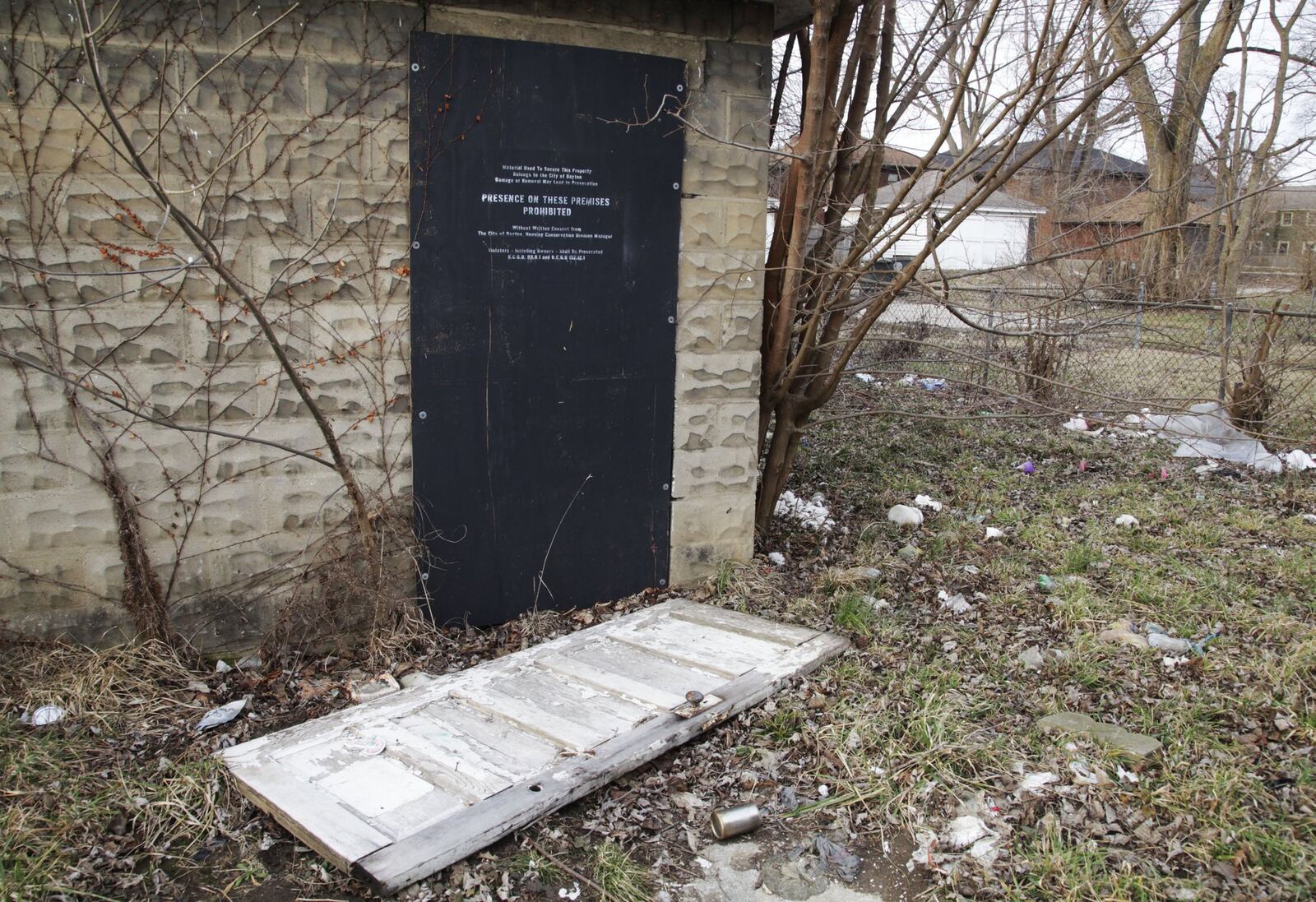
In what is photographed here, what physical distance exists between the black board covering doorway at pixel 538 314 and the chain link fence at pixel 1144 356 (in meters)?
2.64

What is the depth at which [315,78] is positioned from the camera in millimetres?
4148

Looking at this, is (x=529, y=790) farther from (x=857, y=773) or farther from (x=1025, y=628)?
(x=1025, y=628)

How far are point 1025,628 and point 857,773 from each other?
1.69m

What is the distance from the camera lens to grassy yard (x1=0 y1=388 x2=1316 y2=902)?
2.96 meters

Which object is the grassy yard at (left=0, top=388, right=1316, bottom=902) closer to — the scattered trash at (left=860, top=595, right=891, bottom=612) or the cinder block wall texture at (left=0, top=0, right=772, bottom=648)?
the scattered trash at (left=860, top=595, right=891, bottom=612)

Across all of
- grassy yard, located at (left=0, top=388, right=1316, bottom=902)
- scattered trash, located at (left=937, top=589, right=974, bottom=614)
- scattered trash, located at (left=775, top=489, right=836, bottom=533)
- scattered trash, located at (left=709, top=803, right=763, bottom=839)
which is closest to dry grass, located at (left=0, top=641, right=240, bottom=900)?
grassy yard, located at (left=0, top=388, right=1316, bottom=902)

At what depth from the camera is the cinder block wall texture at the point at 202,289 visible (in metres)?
3.85

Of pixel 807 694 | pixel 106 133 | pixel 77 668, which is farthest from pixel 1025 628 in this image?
pixel 106 133

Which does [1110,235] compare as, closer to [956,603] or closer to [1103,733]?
[956,603]

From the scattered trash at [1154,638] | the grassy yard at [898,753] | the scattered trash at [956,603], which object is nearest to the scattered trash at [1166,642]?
the scattered trash at [1154,638]

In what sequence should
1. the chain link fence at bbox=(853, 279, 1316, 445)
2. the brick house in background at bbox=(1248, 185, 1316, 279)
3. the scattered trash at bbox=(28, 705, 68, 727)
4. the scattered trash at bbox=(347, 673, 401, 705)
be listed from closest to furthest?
the scattered trash at bbox=(28, 705, 68, 727)
the scattered trash at bbox=(347, 673, 401, 705)
the chain link fence at bbox=(853, 279, 1316, 445)
the brick house in background at bbox=(1248, 185, 1316, 279)

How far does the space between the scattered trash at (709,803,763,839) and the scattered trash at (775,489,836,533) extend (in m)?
3.11

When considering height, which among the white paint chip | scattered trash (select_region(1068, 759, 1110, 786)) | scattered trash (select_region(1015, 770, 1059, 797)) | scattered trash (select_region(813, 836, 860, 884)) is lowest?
scattered trash (select_region(813, 836, 860, 884))

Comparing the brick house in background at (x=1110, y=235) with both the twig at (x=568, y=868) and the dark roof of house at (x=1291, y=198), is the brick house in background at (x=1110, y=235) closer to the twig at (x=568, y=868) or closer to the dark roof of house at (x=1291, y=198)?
the dark roof of house at (x=1291, y=198)
